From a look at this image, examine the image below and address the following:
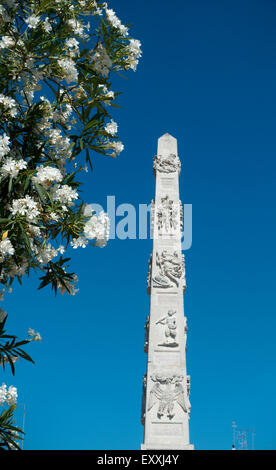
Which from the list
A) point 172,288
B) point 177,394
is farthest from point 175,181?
point 177,394

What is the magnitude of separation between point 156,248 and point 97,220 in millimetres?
10261

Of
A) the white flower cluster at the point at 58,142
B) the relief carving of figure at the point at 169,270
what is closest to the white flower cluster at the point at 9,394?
the white flower cluster at the point at 58,142

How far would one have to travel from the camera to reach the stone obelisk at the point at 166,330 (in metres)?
12.9

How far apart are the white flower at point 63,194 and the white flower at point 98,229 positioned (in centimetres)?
29

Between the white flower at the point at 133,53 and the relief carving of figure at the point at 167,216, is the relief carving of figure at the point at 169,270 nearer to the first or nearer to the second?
the relief carving of figure at the point at 167,216

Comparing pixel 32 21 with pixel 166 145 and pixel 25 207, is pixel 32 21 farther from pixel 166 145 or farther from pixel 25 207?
pixel 166 145

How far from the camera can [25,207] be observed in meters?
4.40

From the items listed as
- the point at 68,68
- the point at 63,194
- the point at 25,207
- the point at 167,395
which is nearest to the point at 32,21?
the point at 68,68

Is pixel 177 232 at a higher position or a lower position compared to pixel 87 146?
higher

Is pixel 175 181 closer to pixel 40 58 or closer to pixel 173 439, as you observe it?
pixel 173 439

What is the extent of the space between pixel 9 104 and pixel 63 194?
0.99 meters

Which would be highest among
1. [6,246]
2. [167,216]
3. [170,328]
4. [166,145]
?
[166,145]
